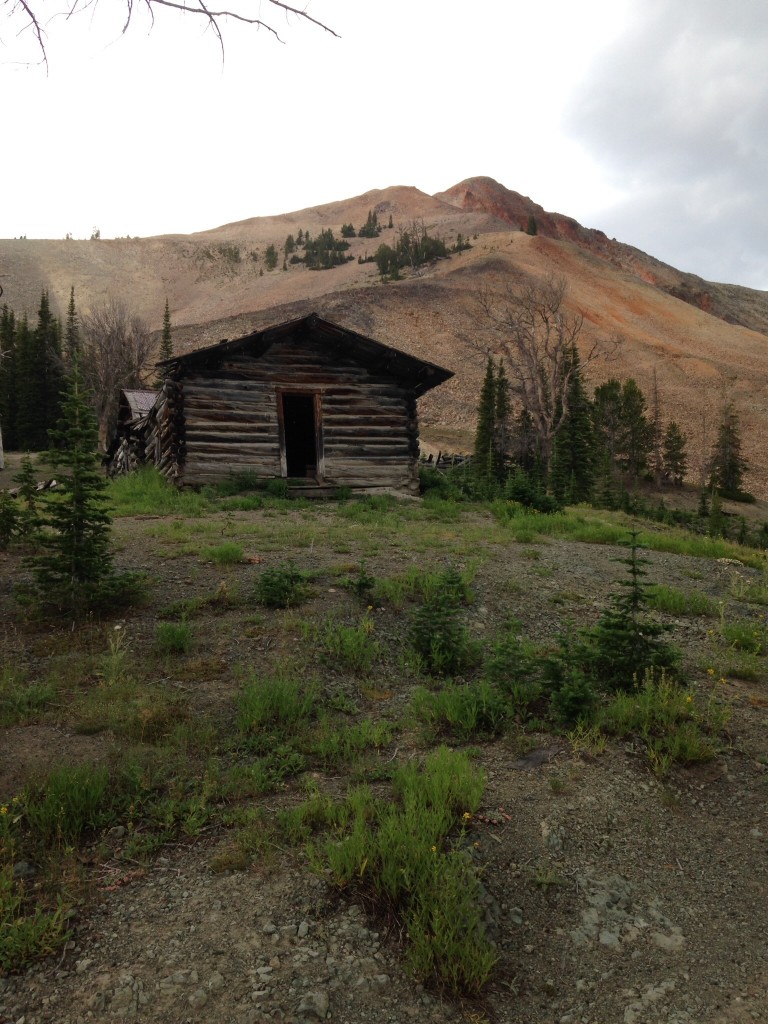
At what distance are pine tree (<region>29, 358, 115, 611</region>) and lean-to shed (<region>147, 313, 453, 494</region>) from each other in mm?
10247

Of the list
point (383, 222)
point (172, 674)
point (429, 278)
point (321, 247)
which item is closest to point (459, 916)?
point (172, 674)

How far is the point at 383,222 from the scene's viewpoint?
13012 centimetres

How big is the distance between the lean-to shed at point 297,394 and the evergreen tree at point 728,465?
87.6ft

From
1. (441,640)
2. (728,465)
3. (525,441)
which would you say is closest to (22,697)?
(441,640)

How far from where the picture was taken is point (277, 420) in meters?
17.9

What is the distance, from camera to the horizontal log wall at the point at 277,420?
57.0 feet

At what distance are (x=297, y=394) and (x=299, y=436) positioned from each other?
567cm

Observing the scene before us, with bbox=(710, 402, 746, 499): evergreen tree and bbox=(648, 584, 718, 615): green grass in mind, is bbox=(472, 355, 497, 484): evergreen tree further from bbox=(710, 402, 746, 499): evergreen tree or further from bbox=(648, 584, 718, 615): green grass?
bbox=(648, 584, 718, 615): green grass

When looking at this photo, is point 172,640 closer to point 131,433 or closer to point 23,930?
point 23,930

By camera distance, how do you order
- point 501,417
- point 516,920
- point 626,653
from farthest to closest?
point 501,417, point 626,653, point 516,920

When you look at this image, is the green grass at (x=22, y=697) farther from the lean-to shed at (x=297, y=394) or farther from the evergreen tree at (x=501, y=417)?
the evergreen tree at (x=501, y=417)

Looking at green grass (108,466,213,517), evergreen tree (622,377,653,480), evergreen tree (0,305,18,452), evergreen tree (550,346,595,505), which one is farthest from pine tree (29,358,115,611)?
evergreen tree (0,305,18,452)

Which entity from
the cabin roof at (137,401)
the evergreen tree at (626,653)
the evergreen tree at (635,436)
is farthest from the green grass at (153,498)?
the evergreen tree at (635,436)

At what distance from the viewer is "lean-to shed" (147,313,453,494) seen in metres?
17.3
